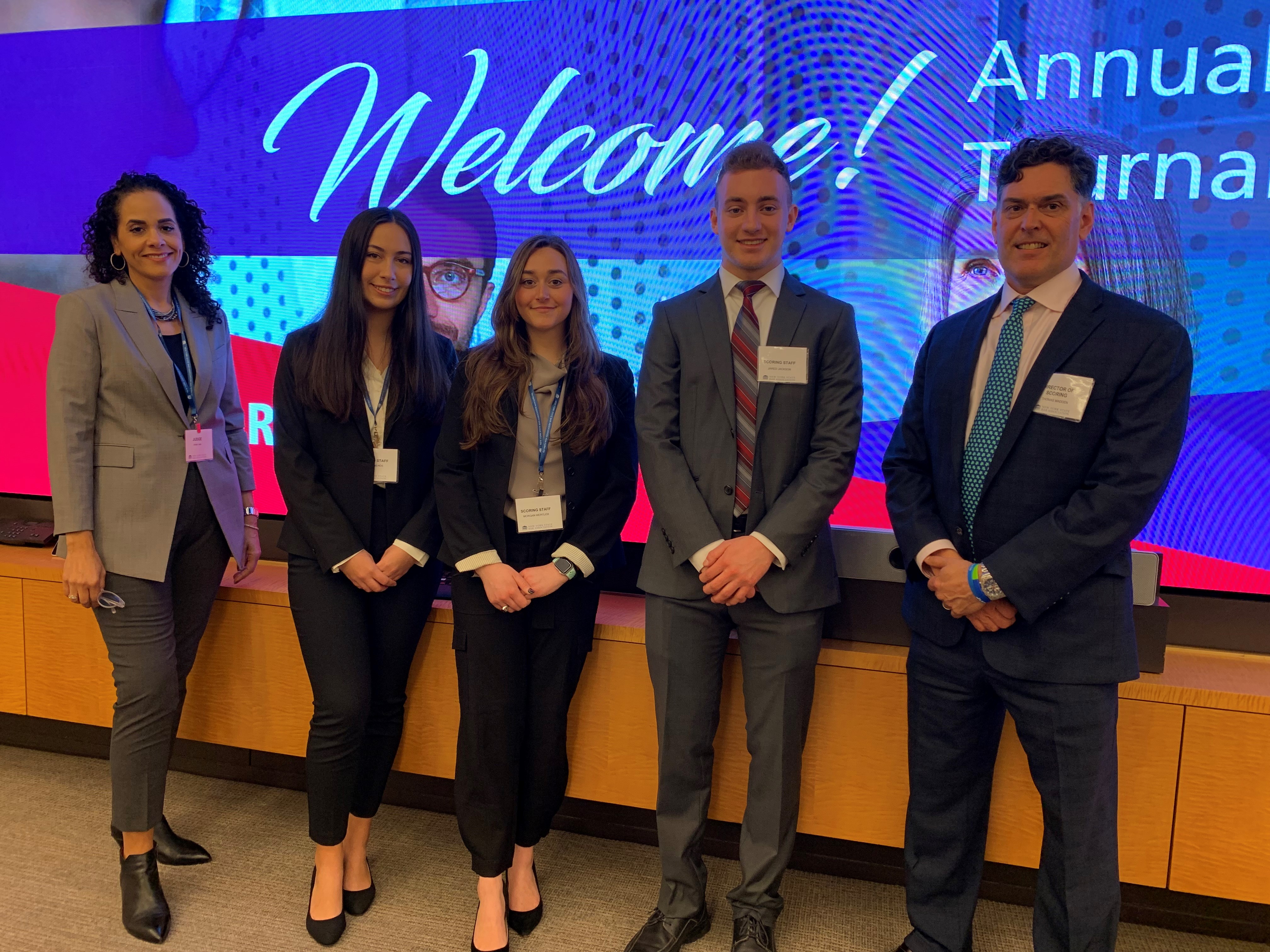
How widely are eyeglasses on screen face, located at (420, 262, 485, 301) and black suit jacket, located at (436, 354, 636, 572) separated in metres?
0.91

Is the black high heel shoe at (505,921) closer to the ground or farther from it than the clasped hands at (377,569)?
closer to the ground

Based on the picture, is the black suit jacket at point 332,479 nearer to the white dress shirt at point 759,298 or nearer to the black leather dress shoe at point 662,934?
the white dress shirt at point 759,298

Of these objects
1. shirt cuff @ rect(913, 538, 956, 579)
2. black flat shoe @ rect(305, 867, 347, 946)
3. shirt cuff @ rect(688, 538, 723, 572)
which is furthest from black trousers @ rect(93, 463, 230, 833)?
shirt cuff @ rect(913, 538, 956, 579)

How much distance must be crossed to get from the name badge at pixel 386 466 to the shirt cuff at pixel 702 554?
2.77ft

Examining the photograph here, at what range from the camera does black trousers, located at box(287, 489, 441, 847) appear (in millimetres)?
2113

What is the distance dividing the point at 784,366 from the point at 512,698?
3.46 feet

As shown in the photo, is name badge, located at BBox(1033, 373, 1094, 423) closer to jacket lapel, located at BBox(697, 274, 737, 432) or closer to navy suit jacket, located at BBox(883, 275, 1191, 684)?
navy suit jacket, located at BBox(883, 275, 1191, 684)

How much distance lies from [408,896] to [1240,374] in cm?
275

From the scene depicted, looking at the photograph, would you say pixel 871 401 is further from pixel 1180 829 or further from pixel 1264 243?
pixel 1180 829

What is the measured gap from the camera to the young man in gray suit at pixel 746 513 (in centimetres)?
193

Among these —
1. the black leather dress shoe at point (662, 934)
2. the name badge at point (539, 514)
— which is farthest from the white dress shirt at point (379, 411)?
the black leather dress shoe at point (662, 934)

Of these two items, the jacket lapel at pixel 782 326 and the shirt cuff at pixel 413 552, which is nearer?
the jacket lapel at pixel 782 326

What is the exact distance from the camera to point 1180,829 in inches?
80.2

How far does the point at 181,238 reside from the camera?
235 cm
